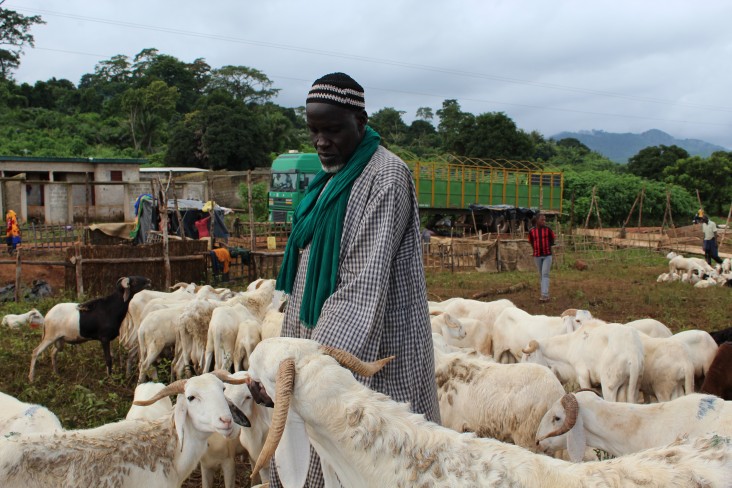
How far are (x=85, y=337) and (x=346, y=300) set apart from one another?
6.60 m

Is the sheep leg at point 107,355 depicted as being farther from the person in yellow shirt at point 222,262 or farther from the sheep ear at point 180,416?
the person in yellow shirt at point 222,262

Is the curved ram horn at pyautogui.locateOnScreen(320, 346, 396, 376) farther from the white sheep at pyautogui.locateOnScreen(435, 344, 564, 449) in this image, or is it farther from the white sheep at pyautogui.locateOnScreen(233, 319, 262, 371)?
the white sheep at pyautogui.locateOnScreen(233, 319, 262, 371)

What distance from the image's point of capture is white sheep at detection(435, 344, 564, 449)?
4.83 metres

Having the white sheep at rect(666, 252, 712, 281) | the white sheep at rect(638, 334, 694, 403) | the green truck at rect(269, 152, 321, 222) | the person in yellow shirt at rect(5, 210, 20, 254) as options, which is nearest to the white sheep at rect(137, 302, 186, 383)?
the white sheep at rect(638, 334, 694, 403)

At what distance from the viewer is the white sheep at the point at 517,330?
737cm

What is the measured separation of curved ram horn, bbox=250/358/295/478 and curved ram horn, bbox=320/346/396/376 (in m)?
0.13

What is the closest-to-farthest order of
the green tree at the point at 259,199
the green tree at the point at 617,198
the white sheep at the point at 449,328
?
the white sheep at the point at 449,328 < the green tree at the point at 259,199 < the green tree at the point at 617,198

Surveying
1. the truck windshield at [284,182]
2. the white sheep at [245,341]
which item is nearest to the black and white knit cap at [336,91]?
the white sheep at [245,341]

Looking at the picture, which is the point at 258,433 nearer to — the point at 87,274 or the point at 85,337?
the point at 85,337

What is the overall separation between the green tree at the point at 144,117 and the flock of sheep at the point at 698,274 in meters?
34.8

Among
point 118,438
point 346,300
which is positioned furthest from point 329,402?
A: point 118,438

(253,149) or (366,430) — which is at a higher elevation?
(253,149)

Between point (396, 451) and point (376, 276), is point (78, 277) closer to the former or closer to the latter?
point (376, 276)

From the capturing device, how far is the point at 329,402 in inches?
79.7
